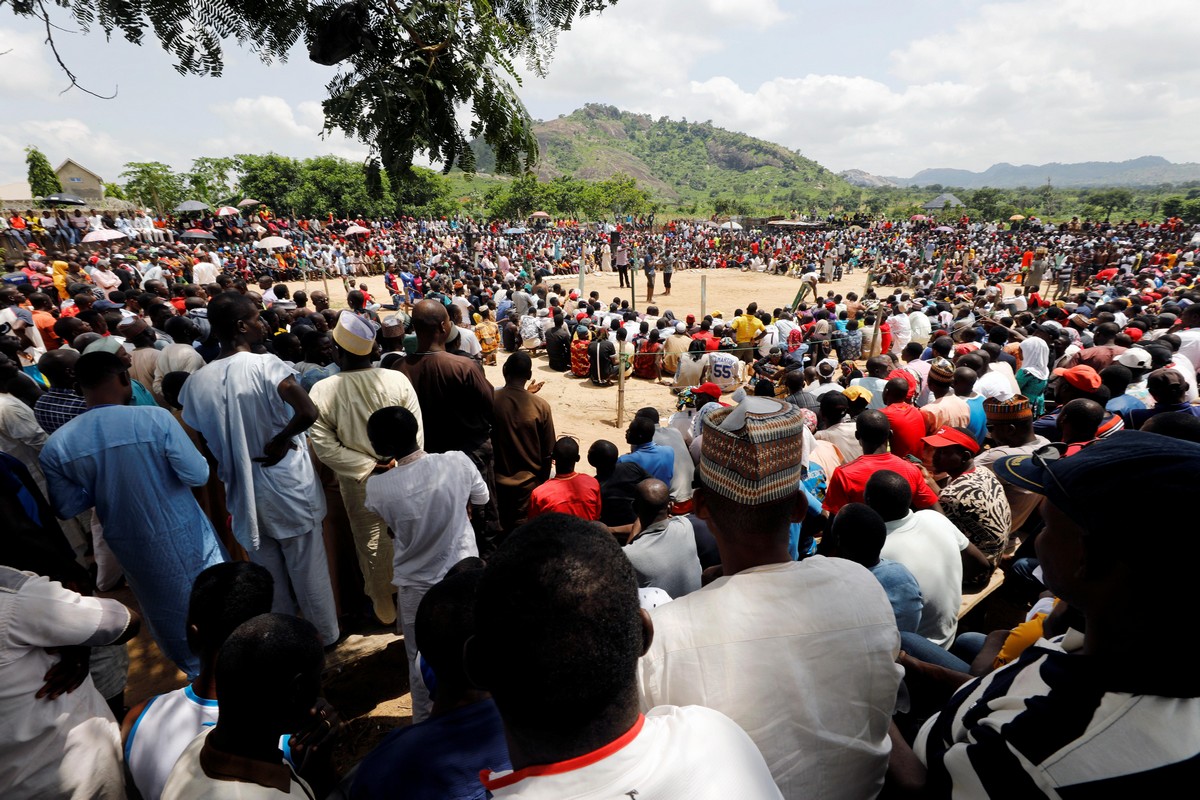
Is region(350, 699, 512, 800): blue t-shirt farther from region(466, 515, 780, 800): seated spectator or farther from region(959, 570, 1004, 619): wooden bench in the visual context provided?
region(959, 570, 1004, 619): wooden bench

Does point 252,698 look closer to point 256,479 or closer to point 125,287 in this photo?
point 256,479

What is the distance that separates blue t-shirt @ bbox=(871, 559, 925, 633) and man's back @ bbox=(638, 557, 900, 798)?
3.85ft

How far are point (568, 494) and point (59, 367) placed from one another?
12.9 ft

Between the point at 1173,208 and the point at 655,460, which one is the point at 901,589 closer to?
the point at 655,460

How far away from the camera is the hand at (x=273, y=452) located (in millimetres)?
3248

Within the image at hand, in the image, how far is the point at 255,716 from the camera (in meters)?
1.52

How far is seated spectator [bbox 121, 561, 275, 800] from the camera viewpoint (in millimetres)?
1787

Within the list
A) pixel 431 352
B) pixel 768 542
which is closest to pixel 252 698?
pixel 768 542

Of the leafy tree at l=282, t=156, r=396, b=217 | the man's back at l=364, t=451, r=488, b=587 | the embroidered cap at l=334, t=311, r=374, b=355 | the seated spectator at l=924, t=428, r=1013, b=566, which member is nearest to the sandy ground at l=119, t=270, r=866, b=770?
the man's back at l=364, t=451, r=488, b=587

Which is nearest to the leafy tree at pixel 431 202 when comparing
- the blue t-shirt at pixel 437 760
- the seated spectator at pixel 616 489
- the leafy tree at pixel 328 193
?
the leafy tree at pixel 328 193

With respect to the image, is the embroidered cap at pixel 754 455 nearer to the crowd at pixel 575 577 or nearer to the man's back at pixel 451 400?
the crowd at pixel 575 577

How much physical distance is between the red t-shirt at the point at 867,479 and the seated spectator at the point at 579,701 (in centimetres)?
281

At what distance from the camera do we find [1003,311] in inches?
532

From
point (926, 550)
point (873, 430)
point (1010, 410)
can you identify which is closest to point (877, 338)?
point (1010, 410)
